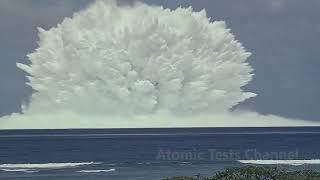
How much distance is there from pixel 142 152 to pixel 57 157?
48.2ft

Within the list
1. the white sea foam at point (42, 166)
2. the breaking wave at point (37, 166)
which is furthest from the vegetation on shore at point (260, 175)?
the white sea foam at point (42, 166)

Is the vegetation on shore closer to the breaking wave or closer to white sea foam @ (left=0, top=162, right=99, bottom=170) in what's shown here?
the breaking wave

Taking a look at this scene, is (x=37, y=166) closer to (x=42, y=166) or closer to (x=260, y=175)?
(x=42, y=166)

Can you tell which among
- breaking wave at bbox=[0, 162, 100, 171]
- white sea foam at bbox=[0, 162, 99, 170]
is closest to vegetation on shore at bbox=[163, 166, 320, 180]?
breaking wave at bbox=[0, 162, 100, 171]

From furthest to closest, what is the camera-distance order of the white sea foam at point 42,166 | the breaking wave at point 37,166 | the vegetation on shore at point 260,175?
the white sea foam at point 42,166, the breaking wave at point 37,166, the vegetation on shore at point 260,175

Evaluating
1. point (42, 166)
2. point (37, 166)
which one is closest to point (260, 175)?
point (42, 166)

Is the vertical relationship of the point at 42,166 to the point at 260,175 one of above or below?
above

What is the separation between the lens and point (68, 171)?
79.8m

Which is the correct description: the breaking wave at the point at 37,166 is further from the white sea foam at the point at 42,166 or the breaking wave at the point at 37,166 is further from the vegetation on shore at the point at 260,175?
the vegetation on shore at the point at 260,175

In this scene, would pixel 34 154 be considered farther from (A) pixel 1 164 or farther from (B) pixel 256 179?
(B) pixel 256 179

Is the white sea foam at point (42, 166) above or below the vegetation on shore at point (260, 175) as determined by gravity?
above

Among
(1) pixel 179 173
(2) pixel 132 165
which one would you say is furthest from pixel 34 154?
(1) pixel 179 173

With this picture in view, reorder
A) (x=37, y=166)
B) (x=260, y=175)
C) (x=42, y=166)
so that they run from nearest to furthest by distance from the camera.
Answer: (x=260, y=175), (x=42, y=166), (x=37, y=166)

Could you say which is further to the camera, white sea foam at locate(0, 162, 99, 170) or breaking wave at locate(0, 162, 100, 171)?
white sea foam at locate(0, 162, 99, 170)
